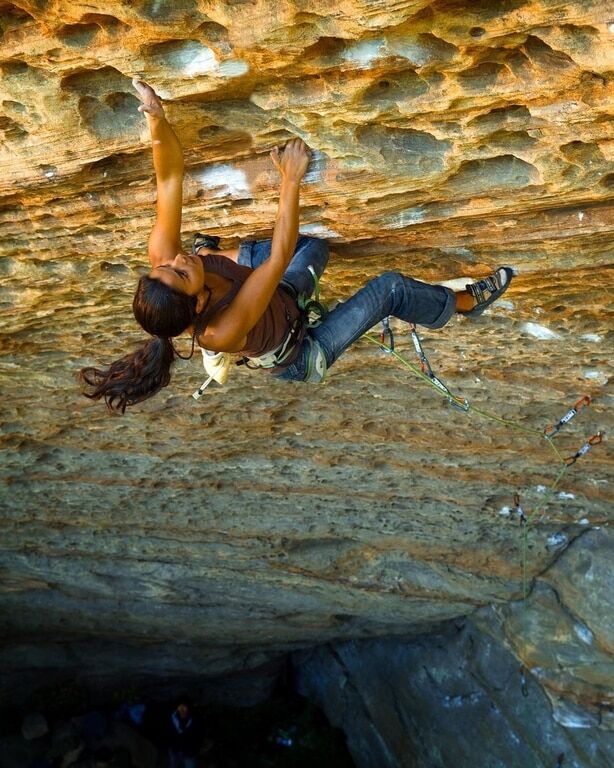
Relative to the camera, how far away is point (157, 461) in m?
5.69

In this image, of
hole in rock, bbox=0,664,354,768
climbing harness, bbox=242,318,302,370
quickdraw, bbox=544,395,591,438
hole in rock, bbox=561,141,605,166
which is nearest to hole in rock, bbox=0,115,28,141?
climbing harness, bbox=242,318,302,370

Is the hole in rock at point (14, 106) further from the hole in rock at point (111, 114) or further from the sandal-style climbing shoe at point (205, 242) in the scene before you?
the sandal-style climbing shoe at point (205, 242)

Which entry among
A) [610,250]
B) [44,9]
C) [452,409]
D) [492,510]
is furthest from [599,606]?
[44,9]

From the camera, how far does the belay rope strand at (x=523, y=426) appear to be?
3.79m

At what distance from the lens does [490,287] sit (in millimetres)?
3521

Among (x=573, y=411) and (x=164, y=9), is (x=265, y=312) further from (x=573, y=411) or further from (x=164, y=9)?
(x=573, y=411)

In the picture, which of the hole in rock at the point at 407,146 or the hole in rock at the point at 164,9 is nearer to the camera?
the hole in rock at the point at 164,9

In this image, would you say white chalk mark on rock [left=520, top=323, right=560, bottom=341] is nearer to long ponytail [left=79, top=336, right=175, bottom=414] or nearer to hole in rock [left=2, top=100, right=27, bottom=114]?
long ponytail [left=79, top=336, right=175, bottom=414]

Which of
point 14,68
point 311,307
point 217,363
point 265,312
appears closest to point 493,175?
point 311,307

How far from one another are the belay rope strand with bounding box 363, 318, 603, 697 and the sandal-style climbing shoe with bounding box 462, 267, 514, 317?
31cm

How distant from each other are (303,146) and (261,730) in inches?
325

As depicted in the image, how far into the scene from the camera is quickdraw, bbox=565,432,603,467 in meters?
4.86

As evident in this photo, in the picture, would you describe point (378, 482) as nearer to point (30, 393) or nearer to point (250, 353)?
point (30, 393)

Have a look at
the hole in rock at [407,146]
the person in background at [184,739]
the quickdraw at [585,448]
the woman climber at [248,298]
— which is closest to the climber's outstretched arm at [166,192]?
the woman climber at [248,298]
